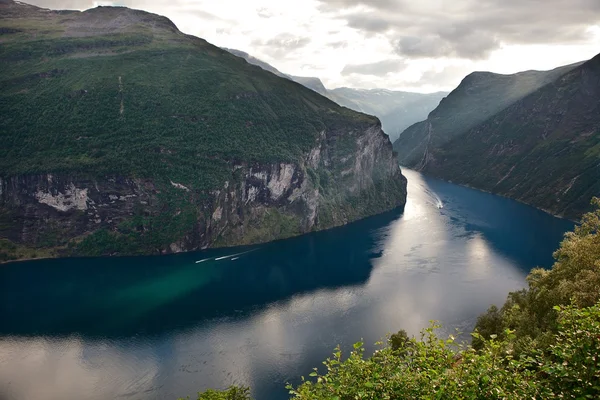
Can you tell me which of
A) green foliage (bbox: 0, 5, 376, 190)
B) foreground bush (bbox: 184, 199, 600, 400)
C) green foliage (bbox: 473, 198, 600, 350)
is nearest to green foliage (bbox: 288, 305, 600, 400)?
foreground bush (bbox: 184, 199, 600, 400)

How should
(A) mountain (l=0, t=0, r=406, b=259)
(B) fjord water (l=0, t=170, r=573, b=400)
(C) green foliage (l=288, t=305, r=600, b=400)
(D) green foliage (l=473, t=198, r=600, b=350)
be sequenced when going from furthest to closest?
(A) mountain (l=0, t=0, r=406, b=259)
(B) fjord water (l=0, t=170, r=573, b=400)
(D) green foliage (l=473, t=198, r=600, b=350)
(C) green foliage (l=288, t=305, r=600, b=400)

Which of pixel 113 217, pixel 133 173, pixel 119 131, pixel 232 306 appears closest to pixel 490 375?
pixel 232 306

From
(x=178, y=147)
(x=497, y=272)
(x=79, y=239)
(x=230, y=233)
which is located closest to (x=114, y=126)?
(x=178, y=147)

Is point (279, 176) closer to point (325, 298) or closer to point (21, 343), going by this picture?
point (325, 298)

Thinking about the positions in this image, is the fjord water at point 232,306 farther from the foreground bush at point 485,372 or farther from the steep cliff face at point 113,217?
the foreground bush at point 485,372

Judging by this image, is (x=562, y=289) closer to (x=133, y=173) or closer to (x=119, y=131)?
(x=133, y=173)

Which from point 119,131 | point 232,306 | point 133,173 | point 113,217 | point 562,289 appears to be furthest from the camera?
point 119,131

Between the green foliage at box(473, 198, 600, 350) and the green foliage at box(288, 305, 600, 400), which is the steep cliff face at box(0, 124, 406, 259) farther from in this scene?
the green foliage at box(288, 305, 600, 400)

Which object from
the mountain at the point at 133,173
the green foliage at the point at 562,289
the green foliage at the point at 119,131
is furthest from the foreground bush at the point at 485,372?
the green foliage at the point at 119,131

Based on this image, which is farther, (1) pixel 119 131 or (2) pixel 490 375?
(1) pixel 119 131
